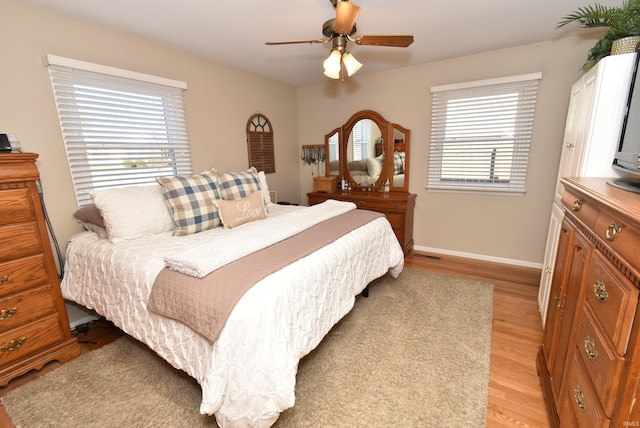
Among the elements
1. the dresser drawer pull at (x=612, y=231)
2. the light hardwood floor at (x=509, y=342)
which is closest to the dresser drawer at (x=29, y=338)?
the light hardwood floor at (x=509, y=342)

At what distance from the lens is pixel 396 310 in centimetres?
244

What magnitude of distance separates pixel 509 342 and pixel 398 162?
7.96ft

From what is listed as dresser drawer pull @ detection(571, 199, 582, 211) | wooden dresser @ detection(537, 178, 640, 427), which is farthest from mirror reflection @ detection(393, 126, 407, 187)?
dresser drawer pull @ detection(571, 199, 582, 211)

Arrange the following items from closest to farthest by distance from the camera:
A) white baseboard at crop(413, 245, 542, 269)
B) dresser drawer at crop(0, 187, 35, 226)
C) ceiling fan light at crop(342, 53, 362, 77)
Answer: dresser drawer at crop(0, 187, 35, 226) → ceiling fan light at crop(342, 53, 362, 77) → white baseboard at crop(413, 245, 542, 269)

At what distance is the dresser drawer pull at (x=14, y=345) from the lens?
1674 millimetres

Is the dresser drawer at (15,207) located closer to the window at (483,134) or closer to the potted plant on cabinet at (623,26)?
the potted plant on cabinet at (623,26)

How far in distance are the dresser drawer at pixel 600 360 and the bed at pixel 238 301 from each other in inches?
43.2

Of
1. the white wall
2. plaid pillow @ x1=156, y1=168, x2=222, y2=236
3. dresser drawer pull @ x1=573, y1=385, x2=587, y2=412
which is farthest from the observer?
the white wall

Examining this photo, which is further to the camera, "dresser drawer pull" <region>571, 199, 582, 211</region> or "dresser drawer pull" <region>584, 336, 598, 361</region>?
"dresser drawer pull" <region>571, 199, 582, 211</region>

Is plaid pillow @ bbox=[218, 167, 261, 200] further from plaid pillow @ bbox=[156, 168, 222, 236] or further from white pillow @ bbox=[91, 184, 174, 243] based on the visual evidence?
white pillow @ bbox=[91, 184, 174, 243]

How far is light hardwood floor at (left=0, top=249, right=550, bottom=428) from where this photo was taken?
4.95ft

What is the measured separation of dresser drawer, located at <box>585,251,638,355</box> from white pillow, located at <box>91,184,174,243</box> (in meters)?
2.53

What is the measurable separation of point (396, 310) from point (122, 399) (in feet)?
6.45

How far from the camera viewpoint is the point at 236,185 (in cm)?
268
